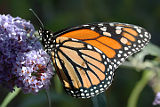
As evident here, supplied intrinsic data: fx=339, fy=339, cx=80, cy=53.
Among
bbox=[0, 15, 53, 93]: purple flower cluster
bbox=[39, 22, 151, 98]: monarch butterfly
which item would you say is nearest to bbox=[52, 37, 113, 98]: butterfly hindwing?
bbox=[39, 22, 151, 98]: monarch butterfly

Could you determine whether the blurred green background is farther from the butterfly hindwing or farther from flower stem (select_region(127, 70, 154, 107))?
the butterfly hindwing

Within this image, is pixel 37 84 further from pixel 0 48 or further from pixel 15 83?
pixel 0 48

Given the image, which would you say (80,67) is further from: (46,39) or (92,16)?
(92,16)

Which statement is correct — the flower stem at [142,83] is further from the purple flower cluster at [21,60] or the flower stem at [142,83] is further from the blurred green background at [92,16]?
the purple flower cluster at [21,60]

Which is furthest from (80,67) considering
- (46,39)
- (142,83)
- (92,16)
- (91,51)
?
(92,16)

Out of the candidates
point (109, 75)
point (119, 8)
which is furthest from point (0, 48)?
point (119, 8)
